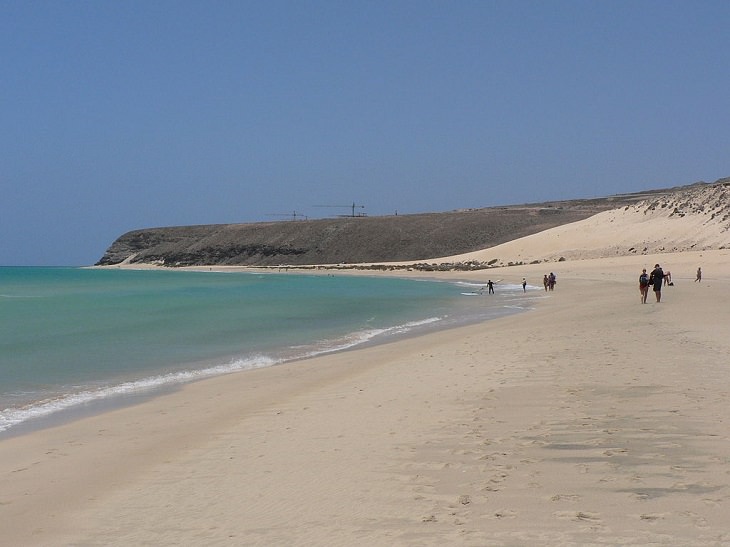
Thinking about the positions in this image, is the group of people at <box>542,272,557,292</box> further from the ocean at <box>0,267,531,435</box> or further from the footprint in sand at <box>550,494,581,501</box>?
the footprint in sand at <box>550,494,581,501</box>

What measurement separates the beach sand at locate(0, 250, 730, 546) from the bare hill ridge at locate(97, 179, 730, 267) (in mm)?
71719

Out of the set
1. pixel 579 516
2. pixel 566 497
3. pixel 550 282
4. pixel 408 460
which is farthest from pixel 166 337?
pixel 550 282

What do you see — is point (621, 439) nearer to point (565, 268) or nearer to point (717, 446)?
point (717, 446)

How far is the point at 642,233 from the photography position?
225ft

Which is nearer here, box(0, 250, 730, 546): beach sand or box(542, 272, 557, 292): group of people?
box(0, 250, 730, 546): beach sand

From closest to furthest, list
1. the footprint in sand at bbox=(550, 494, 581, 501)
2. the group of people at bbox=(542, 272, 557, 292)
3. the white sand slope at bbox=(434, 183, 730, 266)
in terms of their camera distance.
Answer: the footprint in sand at bbox=(550, 494, 581, 501) < the group of people at bbox=(542, 272, 557, 292) < the white sand slope at bbox=(434, 183, 730, 266)

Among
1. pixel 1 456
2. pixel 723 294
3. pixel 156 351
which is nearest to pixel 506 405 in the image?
pixel 1 456

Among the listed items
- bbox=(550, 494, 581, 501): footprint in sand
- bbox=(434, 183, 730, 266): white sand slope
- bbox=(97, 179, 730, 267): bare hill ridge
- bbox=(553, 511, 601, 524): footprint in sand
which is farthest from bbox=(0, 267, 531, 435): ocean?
bbox=(97, 179, 730, 267): bare hill ridge

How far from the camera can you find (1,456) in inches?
317

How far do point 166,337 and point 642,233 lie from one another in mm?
55486

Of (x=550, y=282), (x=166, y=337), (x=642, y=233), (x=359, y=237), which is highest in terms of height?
(x=359, y=237)

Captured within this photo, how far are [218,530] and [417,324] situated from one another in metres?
18.5

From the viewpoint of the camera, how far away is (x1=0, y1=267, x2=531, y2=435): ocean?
42.1 ft

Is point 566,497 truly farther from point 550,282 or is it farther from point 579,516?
point 550,282
